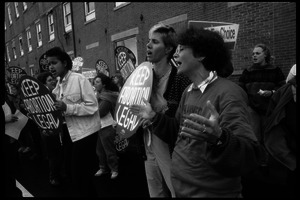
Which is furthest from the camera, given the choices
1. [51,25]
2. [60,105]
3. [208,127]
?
[51,25]

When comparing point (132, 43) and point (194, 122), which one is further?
point (132, 43)

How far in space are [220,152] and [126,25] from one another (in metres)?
10.9

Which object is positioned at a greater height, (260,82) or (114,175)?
(260,82)

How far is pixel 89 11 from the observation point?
47.2ft

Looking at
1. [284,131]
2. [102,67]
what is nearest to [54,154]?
[284,131]

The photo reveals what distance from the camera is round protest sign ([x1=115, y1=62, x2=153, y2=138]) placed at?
7.04 feet

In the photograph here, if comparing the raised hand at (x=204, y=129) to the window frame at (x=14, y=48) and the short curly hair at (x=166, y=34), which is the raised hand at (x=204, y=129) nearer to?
the short curly hair at (x=166, y=34)

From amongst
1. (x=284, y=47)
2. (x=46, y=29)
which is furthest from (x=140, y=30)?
(x=46, y=29)

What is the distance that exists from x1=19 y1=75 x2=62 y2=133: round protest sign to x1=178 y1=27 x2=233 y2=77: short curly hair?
5.90 feet

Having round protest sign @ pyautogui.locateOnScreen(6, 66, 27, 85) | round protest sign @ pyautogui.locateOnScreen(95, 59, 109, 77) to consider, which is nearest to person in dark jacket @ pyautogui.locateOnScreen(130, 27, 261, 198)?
round protest sign @ pyautogui.locateOnScreen(6, 66, 27, 85)

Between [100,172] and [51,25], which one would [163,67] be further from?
[51,25]

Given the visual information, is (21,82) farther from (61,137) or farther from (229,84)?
(229,84)

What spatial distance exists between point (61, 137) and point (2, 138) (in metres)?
2.38

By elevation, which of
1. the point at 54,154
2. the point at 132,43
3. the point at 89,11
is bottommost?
the point at 54,154
